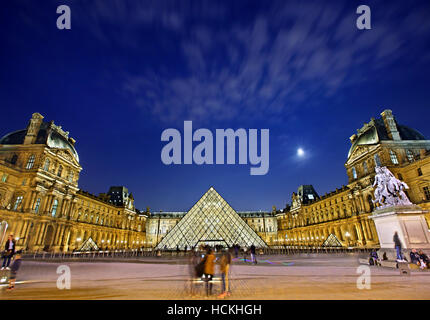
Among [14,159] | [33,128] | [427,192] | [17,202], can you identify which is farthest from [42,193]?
[427,192]

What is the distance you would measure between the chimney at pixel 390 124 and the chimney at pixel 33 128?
43.2m

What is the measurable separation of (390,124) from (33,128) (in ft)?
145

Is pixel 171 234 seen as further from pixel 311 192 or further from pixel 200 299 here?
pixel 311 192

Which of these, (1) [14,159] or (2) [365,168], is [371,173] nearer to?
(2) [365,168]

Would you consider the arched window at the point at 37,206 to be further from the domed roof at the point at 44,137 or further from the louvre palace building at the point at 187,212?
the domed roof at the point at 44,137

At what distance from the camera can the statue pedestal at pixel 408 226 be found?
6375 mm

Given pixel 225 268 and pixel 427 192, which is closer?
pixel 225 268

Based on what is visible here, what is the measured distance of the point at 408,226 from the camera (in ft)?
21.6

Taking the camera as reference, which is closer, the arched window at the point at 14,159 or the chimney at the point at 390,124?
the arched window at the point at 14,159

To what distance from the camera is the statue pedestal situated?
6375 millimetres

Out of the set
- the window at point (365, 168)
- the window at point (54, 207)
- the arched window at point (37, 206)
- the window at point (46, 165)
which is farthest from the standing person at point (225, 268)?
the window at point (365, 168)

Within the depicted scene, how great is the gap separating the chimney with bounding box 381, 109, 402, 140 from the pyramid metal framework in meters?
20.4

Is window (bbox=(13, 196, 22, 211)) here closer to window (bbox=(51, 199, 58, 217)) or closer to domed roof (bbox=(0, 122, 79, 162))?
window (bbox=(51, 199, 58, 217))
